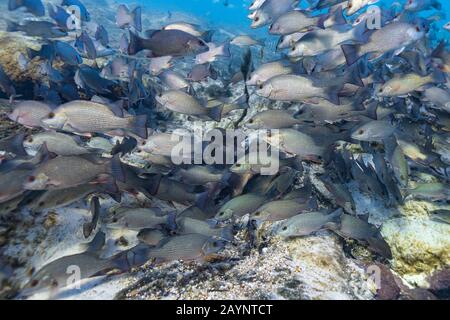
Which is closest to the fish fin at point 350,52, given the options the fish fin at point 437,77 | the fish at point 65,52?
the fish fin at point 437,77

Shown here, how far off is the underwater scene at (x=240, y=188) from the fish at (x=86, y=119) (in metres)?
0.01

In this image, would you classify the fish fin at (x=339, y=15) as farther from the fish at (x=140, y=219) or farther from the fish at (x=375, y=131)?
the fish at (x=140, y=219)

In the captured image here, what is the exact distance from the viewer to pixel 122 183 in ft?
11.1

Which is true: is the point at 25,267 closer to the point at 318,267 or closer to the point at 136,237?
the point at 136,237

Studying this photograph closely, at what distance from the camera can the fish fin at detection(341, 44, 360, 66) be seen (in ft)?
12.2

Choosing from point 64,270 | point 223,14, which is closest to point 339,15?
point 64,270

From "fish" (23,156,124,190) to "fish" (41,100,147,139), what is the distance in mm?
364

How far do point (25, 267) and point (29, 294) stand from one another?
0.57 m

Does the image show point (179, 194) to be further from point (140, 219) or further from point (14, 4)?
point (14, 4)

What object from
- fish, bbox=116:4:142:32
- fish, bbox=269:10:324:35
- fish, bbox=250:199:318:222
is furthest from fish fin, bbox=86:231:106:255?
fish, bbox=116:4:142:32

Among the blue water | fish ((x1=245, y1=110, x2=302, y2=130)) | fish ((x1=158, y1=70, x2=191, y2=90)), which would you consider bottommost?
fish ((x1=245, y1=110, x2=302, y2=130))

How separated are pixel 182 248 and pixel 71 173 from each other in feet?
3.75

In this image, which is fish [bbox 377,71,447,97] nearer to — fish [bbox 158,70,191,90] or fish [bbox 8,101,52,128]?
fish [bbox 158,70,191,90]

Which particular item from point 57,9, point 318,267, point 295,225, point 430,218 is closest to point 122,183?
point 295,225
